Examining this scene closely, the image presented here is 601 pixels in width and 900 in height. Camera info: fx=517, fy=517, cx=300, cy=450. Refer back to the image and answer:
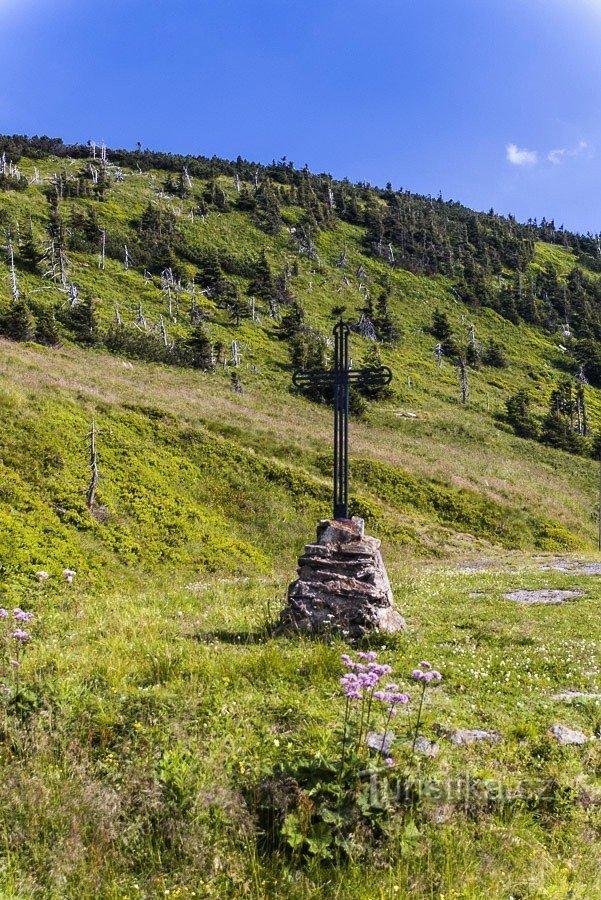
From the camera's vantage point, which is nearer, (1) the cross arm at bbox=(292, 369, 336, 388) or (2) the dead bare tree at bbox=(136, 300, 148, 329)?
(1) the cross arm at bbox=(292, 369, 336, 388)

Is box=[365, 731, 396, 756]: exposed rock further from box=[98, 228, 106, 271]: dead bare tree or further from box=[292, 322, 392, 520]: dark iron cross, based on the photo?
box=[98, 228, 106, 271]: dead bare tree

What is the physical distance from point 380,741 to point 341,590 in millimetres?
3847

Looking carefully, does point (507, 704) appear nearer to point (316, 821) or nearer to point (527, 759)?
point (527, 759)

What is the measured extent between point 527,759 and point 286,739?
2114 millimetres

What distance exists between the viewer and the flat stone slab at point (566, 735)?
485 cm

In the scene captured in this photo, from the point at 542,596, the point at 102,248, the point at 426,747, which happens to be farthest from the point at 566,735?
the point at 102,248

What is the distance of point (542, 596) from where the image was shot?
45.4ft

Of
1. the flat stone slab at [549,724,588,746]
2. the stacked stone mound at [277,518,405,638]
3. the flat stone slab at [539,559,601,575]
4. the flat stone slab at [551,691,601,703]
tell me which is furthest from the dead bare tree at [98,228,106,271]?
the flat stone slab at [549,724,588,746]

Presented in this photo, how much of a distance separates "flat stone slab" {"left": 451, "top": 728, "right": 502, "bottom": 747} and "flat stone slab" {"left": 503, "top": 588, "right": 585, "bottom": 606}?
333 inches

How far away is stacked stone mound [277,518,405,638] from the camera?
7965mm

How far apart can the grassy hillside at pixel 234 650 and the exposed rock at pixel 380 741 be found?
0.28 m

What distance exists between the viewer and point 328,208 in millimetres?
137875

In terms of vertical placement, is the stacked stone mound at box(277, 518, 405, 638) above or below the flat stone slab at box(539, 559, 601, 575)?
above

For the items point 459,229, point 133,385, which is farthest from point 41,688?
point 459,229
